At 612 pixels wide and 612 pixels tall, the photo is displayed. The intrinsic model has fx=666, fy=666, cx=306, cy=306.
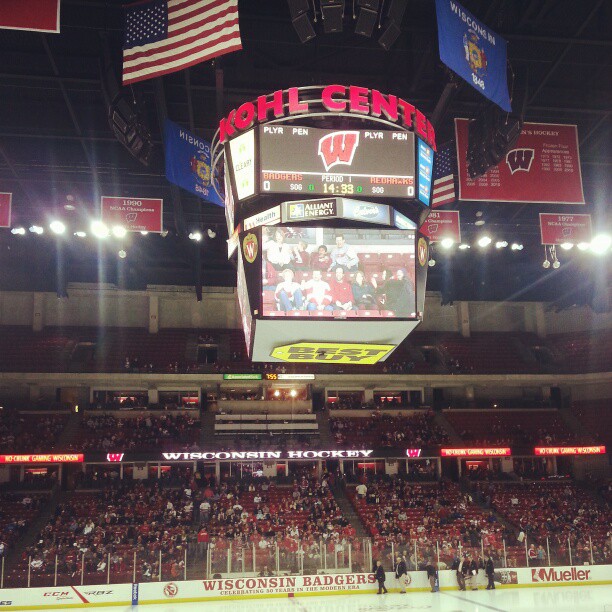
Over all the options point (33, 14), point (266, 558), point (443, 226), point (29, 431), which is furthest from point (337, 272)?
point (29, 431)

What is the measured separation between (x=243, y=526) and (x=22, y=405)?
14.4 metres

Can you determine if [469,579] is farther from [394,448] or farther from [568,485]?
[568,485]

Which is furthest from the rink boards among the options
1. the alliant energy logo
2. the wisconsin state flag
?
the wisconsin state flag

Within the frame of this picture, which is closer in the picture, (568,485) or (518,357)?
(568,485)

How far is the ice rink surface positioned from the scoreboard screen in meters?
11.3

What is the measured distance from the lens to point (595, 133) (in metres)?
16.7

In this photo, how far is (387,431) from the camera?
30.5 m

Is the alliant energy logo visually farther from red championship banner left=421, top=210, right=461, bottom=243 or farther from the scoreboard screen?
the scoreboard screen

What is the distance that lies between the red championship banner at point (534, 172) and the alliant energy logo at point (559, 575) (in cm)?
1172

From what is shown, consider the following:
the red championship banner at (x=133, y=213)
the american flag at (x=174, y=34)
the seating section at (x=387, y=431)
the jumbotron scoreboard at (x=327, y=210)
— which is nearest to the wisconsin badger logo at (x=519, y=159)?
the jumbotron scoreboard at (x=327, y=210)

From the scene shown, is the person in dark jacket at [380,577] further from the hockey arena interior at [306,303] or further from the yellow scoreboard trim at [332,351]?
the yellow scoreboard trim at [332,351]

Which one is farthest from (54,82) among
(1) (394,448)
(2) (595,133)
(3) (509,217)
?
(1) (394,448)

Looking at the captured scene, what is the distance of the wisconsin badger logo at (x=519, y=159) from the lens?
1402cm

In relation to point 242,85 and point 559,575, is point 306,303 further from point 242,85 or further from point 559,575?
point 559,575
